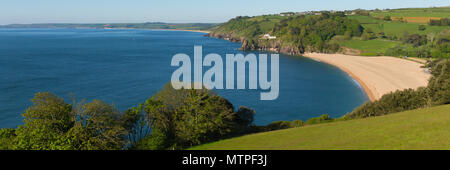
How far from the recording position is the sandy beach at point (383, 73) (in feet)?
208

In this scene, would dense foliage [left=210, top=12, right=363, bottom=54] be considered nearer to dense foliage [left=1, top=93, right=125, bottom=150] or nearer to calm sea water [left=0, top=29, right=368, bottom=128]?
calm sea water [left=0, top=29, right=368, bottom=128]

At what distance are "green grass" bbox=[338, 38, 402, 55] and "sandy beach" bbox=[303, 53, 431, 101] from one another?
15.4m

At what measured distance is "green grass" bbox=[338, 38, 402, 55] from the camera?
124m

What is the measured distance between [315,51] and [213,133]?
124m

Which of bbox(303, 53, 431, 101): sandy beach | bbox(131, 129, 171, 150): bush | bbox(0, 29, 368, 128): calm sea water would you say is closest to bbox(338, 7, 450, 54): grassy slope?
bbox(303, 53, 431, 101): sandy beach

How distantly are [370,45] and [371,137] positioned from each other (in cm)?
12749

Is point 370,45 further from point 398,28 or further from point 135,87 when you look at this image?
point 135,87

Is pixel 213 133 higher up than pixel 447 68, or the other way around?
pixel 447 68

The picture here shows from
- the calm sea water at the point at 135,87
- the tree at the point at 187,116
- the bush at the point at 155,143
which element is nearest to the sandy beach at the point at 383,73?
the calm sea water at the point at 135,87
